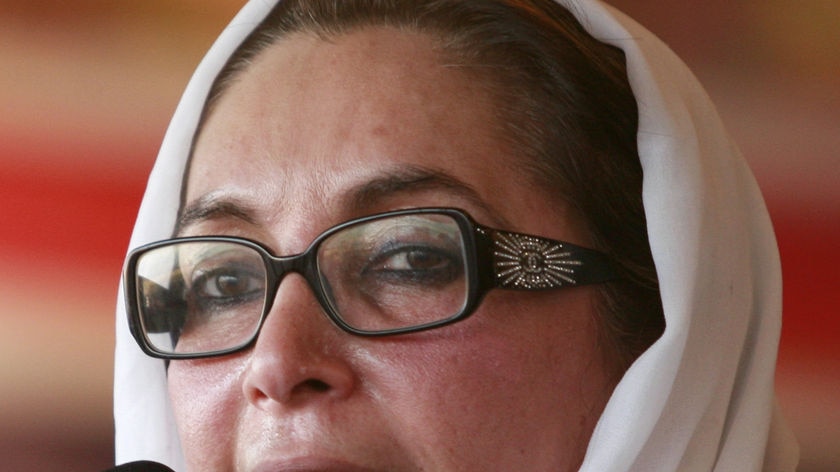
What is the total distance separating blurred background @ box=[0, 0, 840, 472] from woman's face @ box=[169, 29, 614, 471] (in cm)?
73

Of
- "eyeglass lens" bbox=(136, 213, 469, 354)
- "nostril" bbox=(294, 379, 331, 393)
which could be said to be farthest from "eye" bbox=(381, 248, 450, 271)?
"nostril" bbox=(294, 379, 331, 393)

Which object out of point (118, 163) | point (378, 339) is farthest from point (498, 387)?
point (118, 163)

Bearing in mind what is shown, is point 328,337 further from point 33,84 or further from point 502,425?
point 33,84

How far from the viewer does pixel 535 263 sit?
1.02m

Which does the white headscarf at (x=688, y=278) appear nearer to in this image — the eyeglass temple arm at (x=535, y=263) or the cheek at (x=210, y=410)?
the eyeglass temple arm at (x=535, y=263)

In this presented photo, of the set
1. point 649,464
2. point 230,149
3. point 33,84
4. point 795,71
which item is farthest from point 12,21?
point 649,464

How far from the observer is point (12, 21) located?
6.52ft

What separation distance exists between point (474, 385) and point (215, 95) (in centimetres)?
51

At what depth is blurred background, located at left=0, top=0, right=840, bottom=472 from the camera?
5.49 feet

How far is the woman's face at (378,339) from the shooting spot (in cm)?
96

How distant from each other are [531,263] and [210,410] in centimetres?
34

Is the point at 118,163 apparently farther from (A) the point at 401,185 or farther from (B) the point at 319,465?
(B) the point at 319,465

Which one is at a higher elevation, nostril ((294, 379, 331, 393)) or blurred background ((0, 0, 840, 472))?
blurred background ((0, 0, 840, 472))

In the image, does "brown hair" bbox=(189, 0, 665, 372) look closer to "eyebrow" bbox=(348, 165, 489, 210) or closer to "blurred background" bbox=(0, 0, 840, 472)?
"eyebrow" bbox=(348, 165, 489, 210)
